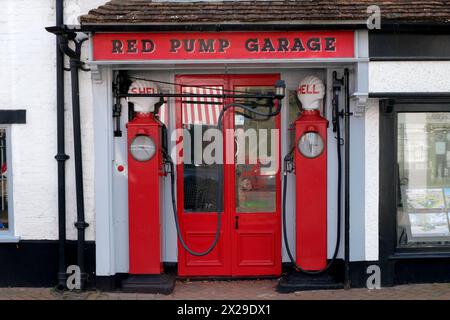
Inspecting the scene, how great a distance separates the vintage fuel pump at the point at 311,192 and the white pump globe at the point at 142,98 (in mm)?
1878

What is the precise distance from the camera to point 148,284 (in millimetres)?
6816

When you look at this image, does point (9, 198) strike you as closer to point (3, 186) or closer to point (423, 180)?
point (3, 186)

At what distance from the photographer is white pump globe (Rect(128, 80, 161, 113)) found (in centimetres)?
687

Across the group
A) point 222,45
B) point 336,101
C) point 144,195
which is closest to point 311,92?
point 336,101

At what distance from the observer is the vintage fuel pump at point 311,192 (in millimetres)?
6801

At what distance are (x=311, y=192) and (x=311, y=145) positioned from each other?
0.60 meters

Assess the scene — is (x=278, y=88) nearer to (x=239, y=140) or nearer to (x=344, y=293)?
(x=239, y=140)

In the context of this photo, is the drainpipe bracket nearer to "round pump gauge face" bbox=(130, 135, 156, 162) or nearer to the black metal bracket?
"round pump gauge face" bbox=(130, 135, 156, 162)

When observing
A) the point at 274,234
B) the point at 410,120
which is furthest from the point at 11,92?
the point at 410,120

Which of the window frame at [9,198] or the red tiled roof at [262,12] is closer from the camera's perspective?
the red tiled roof at [262,12]

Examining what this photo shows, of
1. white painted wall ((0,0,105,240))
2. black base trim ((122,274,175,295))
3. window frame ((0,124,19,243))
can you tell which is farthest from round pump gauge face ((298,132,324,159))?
window frame ((0,124,19,243))

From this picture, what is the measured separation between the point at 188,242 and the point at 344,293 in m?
2.14

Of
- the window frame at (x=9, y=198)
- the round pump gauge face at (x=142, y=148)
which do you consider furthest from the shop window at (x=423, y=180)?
the window frame at (x=9, y=198)

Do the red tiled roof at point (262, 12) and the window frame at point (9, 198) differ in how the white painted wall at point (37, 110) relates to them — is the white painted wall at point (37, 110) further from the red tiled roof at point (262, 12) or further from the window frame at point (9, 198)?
the red tiled roof at point (262, 12)
